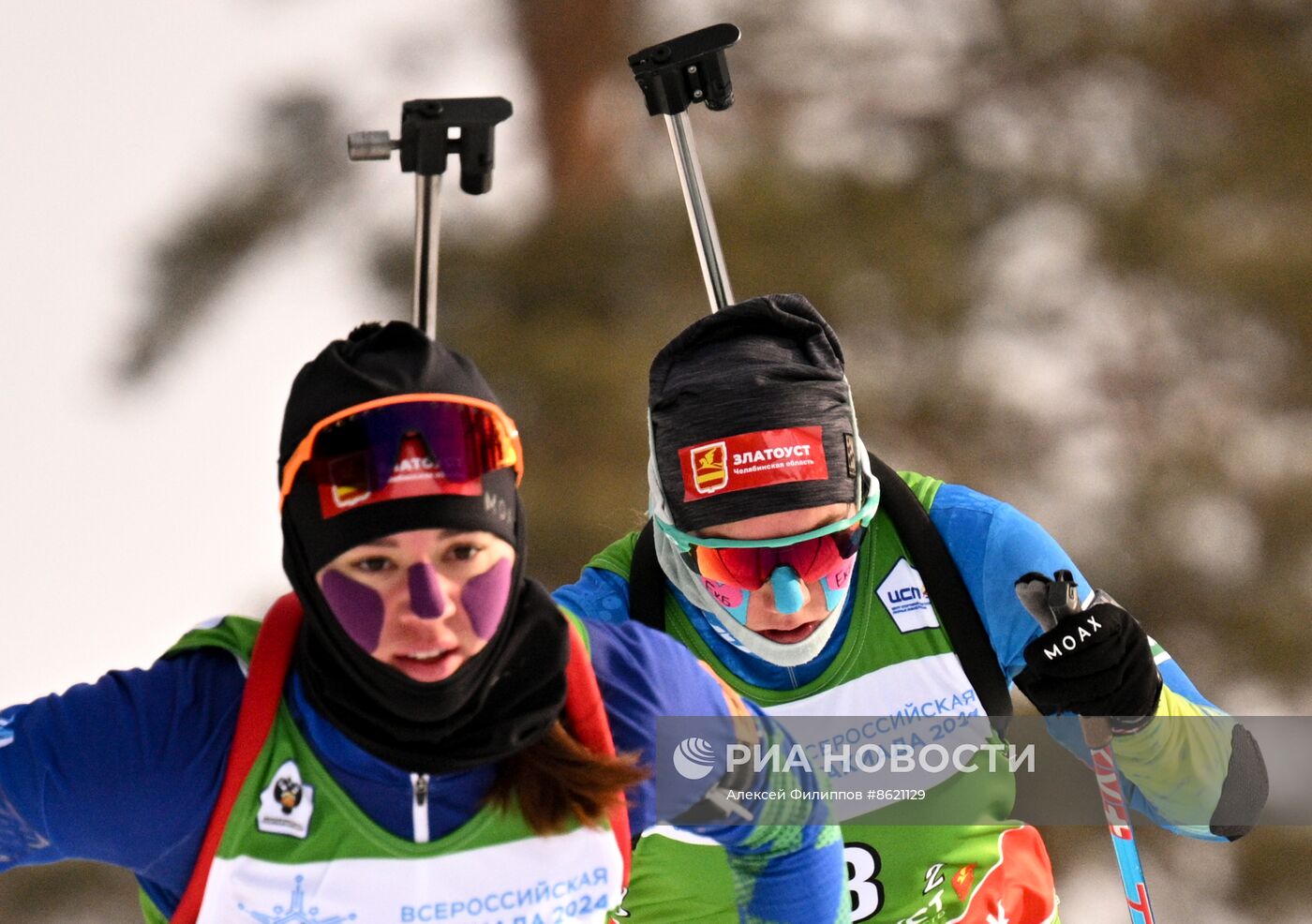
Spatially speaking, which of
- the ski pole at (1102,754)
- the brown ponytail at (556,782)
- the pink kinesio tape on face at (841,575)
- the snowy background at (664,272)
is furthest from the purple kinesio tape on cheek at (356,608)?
the snowy background at (664,272)

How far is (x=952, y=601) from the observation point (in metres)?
2.68

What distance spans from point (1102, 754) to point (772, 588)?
0.68 m

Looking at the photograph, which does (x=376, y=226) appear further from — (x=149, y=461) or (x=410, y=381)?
(x=410, y=381)

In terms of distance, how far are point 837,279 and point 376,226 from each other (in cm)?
227

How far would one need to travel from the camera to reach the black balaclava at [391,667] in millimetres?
1918

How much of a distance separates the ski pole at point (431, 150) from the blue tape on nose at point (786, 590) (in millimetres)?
645

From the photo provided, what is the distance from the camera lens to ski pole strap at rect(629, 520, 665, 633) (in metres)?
2.70

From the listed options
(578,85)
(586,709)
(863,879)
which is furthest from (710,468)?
(578,85)

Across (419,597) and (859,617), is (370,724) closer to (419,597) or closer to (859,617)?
(419,597)

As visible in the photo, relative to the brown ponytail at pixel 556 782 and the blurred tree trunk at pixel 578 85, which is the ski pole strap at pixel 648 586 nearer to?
the brown ponytail at pixel 556 782

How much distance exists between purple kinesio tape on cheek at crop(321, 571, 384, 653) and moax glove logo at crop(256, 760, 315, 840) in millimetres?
168

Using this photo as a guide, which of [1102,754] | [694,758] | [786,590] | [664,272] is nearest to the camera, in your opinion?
[694,758]

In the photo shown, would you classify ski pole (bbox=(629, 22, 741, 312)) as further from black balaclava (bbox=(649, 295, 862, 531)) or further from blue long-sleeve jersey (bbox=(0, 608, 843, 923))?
blue long-sleeve jersey (bbox=(0, 608, 843, 923))

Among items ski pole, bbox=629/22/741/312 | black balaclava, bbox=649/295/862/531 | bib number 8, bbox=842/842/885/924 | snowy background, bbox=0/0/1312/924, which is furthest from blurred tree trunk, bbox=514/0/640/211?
bib number 8, bbox=842/842/885/924
